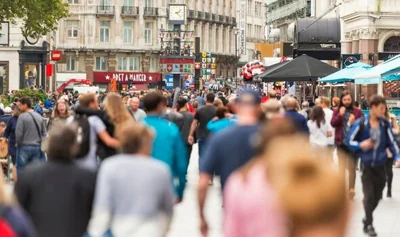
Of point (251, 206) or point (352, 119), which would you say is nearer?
point (251, 206)

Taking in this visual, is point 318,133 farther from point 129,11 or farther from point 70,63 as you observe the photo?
point 129,11

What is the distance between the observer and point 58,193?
23.9 feet

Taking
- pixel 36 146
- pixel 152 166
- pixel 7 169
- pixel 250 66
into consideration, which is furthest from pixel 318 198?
pixel 250 66

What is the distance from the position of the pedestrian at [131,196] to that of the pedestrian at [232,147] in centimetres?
89

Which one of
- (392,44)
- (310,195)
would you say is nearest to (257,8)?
(392,44)

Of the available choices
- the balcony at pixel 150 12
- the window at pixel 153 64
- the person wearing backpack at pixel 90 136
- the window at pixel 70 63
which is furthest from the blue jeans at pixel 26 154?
the balcony at pixel 150 12

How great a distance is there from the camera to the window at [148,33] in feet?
335

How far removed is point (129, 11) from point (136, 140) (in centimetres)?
9575

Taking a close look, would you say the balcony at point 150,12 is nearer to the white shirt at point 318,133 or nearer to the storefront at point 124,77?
the storefront at point 124,77

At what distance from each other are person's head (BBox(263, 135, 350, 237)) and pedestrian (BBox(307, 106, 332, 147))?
1346 cm

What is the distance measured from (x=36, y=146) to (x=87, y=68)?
85051 millimetres

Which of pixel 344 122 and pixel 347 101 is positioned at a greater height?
pixel 347 101

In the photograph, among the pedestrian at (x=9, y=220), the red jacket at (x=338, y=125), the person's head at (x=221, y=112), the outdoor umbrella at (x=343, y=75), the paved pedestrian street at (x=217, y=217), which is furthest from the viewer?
the outdoor umbrella at (x=343, y=75)

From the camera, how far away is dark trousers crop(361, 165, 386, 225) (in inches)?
510
